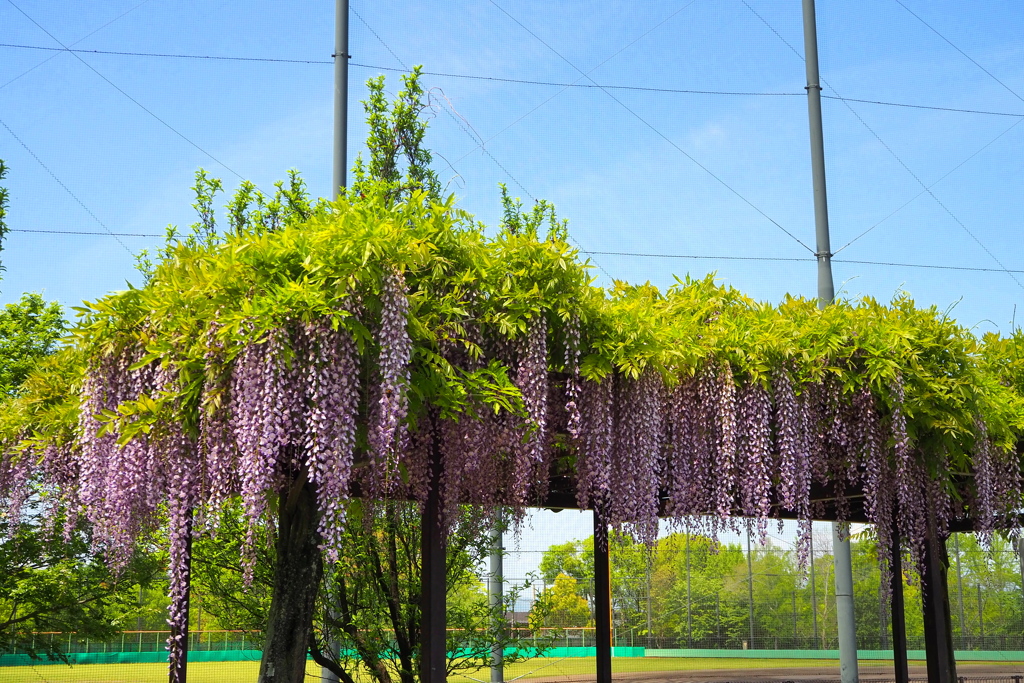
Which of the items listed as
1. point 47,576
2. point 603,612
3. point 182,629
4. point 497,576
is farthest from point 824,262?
point 47,576

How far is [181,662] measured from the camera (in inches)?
246

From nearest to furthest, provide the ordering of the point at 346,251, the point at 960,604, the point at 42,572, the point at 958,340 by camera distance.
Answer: the point at 346,251
the point at 958,340
the point at 42,572
the point at 960,604

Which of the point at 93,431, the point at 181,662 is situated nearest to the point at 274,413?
the point at 93,431

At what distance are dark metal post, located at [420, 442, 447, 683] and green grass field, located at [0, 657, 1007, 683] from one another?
23036mm

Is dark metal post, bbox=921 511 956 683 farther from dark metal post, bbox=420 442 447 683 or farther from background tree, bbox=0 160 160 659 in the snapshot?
background tree, bbox=0 160 160 659

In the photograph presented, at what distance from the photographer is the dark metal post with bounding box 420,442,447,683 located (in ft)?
18.8

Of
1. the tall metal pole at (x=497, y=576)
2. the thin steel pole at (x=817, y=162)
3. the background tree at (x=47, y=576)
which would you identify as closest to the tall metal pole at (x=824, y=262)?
the thin steel pole at (x=817, y=162)

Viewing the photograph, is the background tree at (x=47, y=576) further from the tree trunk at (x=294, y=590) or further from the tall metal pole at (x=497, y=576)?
the tree trunk at (x=294, y=590)

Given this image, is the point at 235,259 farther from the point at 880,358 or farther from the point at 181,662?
the point at 880,358

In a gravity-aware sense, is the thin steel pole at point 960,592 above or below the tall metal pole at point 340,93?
below

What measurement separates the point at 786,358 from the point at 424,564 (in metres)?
2.66

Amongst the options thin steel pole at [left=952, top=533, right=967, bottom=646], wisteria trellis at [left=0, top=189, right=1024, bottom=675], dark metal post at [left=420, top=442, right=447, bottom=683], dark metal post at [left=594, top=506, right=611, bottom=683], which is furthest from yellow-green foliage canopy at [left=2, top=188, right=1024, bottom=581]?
thin steel pole at [left=952, top=533, right=967, bottom=646]

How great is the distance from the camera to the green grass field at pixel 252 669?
1159 inches

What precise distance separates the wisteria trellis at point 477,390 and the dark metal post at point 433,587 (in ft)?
0.41
